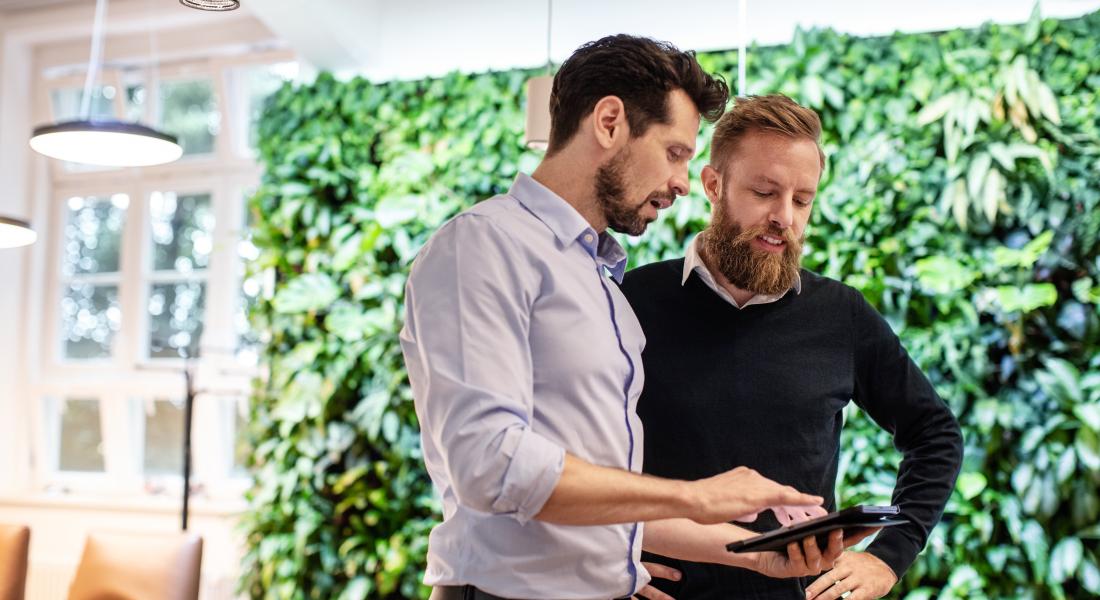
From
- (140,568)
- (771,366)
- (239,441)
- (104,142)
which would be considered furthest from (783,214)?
(239,441)

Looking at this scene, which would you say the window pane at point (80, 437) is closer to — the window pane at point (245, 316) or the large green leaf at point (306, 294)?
the window pane at point (245, 316)

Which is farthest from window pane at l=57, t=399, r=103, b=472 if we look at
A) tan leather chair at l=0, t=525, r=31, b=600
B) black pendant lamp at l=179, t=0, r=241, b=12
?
black pendant lamp at l=179, t=0, r=241, b=12

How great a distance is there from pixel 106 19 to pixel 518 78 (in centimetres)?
265

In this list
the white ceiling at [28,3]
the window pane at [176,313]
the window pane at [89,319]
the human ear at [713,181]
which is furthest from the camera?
the window pane at [89,319]

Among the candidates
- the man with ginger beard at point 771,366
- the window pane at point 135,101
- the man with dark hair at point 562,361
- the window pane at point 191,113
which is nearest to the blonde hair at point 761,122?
the man with ginger beard at point 771,366

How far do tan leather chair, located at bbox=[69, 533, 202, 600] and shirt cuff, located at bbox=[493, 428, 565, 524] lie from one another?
2550mm

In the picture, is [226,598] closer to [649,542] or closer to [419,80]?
[419,80]

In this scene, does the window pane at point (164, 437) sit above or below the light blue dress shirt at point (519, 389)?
below

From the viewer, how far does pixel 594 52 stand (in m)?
1.30

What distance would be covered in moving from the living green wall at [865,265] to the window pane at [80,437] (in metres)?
1.58

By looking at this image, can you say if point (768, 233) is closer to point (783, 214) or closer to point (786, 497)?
point (783, 214)

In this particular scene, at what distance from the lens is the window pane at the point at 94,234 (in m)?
5.70

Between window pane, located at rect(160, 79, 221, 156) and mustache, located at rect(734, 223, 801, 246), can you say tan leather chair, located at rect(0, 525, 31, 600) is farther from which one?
mustache, located at rect(734, 223, 801, 246)

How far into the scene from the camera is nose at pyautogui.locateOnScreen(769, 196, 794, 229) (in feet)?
5.79
